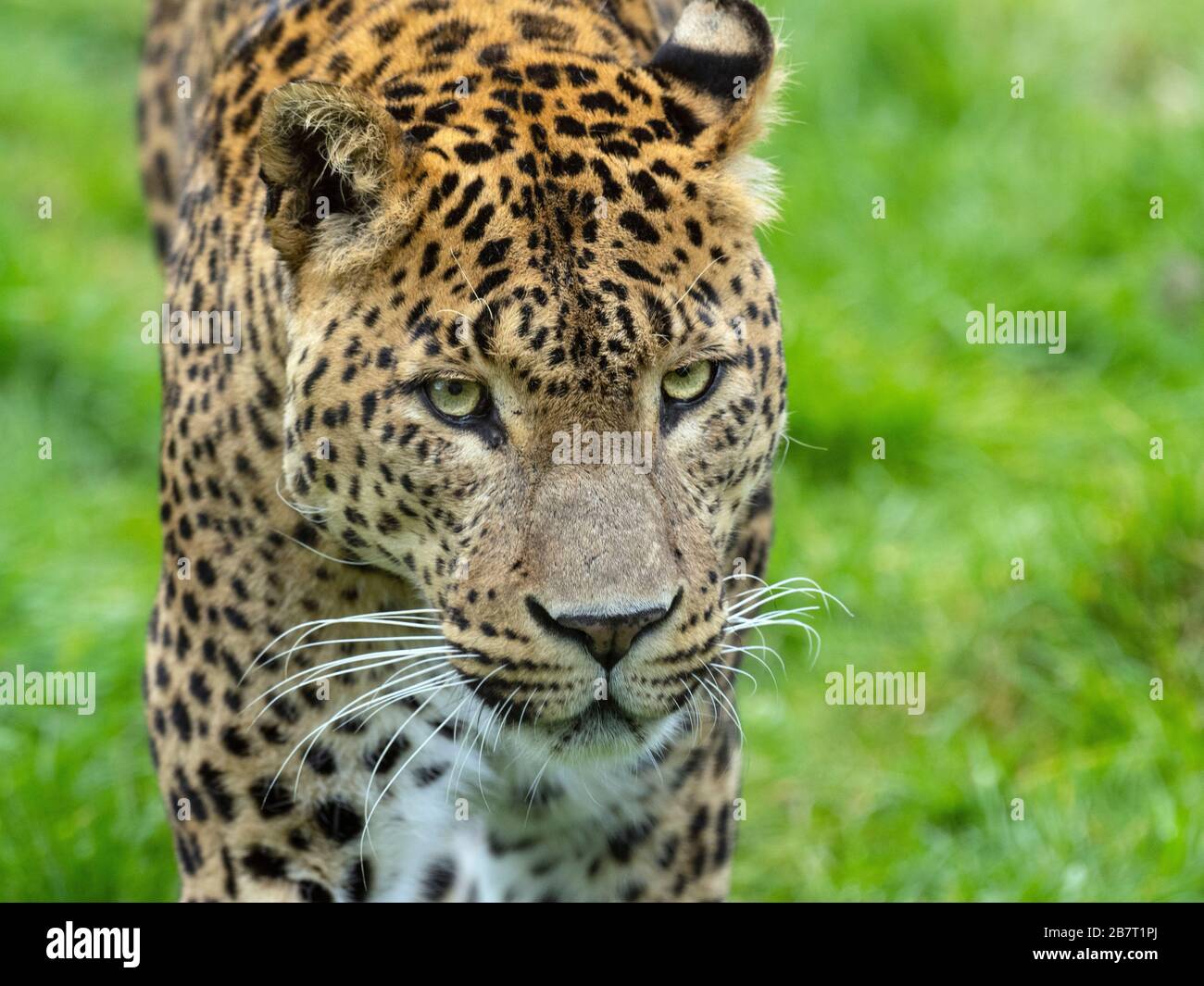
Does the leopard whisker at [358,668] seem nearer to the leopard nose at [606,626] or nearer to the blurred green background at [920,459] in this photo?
the leopard nose at [606,626]

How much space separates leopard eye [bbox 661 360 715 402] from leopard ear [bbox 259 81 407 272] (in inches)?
26.4

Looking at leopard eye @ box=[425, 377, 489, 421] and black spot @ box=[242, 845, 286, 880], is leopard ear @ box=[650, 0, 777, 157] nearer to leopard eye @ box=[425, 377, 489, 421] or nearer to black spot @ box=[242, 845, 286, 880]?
leopard eye @ box=[425, 377, 489, 421]

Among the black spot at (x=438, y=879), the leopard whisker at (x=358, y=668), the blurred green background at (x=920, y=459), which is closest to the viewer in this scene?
the leopard whisker at (x=358, y=668)

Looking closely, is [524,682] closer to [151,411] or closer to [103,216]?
[151,411]

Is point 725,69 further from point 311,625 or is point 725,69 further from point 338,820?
point 338,820

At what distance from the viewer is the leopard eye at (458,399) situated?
13.2ft

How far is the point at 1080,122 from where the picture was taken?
10.2m

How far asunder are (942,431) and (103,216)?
4.97 m

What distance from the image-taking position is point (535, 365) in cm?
391

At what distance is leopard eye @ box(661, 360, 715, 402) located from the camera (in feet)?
13.4

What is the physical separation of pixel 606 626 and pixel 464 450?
499mm

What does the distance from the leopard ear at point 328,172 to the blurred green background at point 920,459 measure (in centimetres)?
116

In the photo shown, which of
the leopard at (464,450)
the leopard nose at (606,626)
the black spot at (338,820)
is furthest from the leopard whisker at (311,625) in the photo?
the leopard nose at (606,626)
